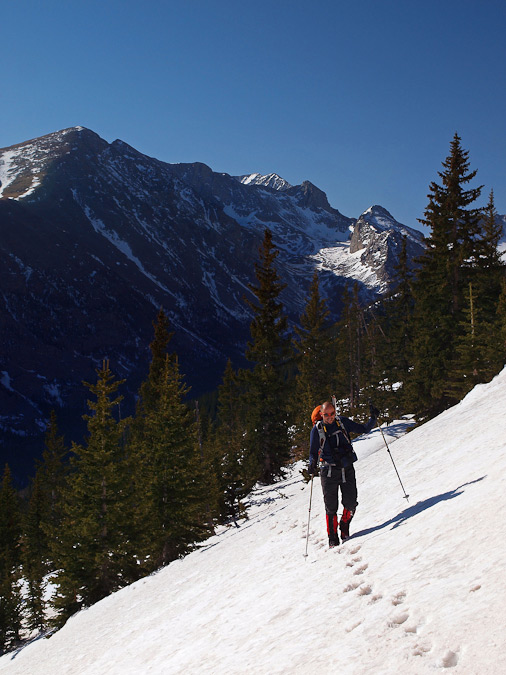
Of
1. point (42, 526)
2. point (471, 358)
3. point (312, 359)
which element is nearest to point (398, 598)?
point (471, 358)

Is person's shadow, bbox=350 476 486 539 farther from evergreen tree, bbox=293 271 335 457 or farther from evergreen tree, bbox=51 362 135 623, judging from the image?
evergreen tree, bbox=293 271 335 457

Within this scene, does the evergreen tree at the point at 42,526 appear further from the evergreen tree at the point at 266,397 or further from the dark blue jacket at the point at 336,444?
the dark blue jacket at the point at 336,444

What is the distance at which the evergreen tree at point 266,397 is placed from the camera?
30188 millimetres

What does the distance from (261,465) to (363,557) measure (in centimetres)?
2500

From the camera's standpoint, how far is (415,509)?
7684 mm

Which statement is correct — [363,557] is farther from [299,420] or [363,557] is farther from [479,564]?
[299,420]

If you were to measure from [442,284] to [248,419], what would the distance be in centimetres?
1474

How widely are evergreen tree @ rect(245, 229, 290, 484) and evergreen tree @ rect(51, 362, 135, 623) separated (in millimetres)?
11416

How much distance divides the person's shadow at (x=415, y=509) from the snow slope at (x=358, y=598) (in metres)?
0.04

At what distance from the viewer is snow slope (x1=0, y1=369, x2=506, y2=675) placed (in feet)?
12.3

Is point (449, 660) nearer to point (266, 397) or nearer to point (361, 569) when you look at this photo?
point (361, 569)

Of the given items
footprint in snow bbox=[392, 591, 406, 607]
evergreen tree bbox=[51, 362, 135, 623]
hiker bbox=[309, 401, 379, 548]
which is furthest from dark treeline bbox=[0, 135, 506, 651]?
footprint in snow bbox=[392, 591, 406, 607]

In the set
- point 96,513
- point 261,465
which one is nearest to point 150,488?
point 96,513

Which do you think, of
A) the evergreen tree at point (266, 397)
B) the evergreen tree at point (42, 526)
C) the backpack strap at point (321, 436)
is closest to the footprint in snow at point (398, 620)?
the backpack strap at point (321, 436)
